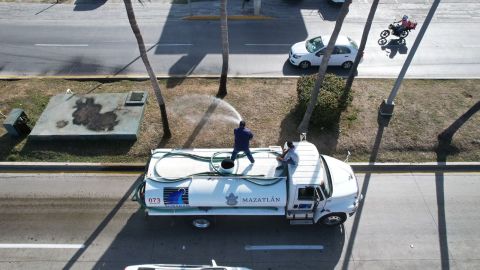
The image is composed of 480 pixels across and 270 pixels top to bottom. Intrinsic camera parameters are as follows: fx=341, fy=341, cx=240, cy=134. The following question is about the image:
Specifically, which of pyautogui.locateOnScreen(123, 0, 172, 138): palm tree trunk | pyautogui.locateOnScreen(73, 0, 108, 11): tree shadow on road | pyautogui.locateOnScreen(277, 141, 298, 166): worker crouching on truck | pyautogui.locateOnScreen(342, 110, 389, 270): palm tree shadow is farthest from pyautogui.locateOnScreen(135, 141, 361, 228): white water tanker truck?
pyautogui.locateOnScreen(73, 0, 108, 11): tree shadow on road

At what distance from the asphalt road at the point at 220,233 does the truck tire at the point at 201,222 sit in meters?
0.35

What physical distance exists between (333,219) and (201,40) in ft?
44.4

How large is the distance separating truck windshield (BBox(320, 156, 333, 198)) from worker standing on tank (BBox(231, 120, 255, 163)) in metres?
2.23

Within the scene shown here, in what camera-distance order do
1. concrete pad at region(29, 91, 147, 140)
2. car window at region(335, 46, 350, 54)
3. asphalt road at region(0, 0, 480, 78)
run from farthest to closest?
asphalt road at region(0, 0, 480, 78)
car window at region(335, 46, 350, 54)
concrete pad at region(29, 91, 147, 140)

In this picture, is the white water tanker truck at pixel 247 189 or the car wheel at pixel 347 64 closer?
the white water tanker truck at pixel 247 189

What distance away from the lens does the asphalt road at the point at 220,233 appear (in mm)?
10211

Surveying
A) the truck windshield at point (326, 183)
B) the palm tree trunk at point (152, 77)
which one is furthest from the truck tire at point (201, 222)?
the palm tree trunk at point (152, 77)

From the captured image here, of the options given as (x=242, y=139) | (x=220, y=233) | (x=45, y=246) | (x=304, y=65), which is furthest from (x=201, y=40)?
(x=45, y=246)

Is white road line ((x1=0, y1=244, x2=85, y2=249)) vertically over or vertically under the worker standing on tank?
under

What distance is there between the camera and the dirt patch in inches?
521

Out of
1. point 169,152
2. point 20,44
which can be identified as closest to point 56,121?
point 169,152

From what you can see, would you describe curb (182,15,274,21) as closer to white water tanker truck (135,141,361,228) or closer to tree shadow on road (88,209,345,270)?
white water tanker truck (135,141,361,228)

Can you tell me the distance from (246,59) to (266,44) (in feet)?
6.88

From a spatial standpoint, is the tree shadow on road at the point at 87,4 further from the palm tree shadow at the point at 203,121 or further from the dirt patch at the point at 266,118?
the palm tree shadow at the point at 203,121
